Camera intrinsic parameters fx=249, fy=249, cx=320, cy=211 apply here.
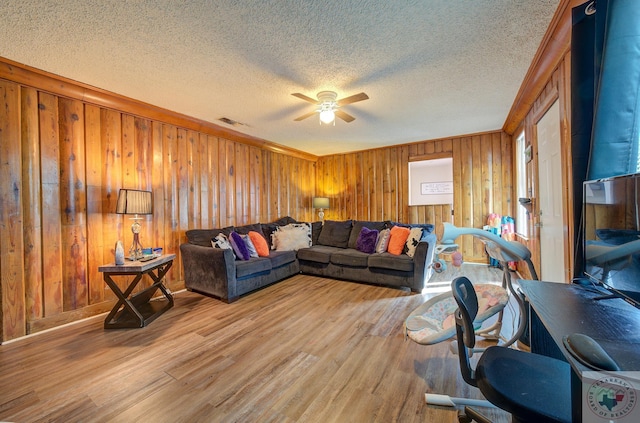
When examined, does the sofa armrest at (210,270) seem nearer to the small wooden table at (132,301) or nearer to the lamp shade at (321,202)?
the small wooden table at (132,301)

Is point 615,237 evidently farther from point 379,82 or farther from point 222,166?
point 222,166

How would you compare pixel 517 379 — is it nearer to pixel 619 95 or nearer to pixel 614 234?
pixel 614 234

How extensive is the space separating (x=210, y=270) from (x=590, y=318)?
130 inches

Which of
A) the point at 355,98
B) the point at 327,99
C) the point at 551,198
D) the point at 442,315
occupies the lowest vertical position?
the point at 442,315

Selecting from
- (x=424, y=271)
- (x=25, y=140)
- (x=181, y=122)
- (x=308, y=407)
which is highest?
(x=181, y=122)

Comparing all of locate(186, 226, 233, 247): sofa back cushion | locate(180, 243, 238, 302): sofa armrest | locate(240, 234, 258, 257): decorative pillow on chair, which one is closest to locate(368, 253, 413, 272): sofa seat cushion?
locate(240, 234, 258, 257): decorative pillow on chair

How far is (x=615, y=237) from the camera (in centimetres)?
105

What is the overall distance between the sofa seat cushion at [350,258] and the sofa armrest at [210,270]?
1.57m

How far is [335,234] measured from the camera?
4582 mm

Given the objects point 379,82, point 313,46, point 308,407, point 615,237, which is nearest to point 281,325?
point 308,407

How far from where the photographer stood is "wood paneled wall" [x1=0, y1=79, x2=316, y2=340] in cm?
227

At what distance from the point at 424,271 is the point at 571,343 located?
2.71 meters

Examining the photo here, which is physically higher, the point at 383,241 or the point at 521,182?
the point at 521,182

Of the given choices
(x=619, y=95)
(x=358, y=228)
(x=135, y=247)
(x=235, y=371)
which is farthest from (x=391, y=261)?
(x=135, y=247)
